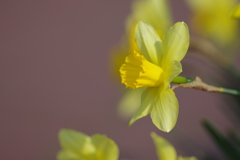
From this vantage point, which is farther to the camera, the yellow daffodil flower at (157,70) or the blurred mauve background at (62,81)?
the blurred mauve background at (62,81)

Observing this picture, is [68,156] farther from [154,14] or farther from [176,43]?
[154,14]

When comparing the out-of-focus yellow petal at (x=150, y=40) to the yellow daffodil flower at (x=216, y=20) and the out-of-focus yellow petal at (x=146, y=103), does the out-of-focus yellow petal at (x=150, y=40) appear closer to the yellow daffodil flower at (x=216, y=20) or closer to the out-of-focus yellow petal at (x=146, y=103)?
the out-of-focus yellow petal at (x=146, y=103)

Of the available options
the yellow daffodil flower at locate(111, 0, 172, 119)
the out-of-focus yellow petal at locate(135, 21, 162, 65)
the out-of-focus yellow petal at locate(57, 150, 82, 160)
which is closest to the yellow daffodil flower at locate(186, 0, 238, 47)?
the yellow daffodil flower at locate(111, 0, 172, 119)

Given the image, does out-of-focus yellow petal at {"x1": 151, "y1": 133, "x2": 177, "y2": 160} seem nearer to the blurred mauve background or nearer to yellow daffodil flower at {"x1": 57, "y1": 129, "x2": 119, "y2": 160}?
yellow daffodil flower at {"x1": 57, "y1": 129, "x2": 119, "y2": 160}

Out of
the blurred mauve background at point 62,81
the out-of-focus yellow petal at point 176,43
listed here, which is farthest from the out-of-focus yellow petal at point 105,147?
the blurred mauve background at point 62,81

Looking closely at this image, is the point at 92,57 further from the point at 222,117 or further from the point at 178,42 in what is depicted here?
the point at 178,42

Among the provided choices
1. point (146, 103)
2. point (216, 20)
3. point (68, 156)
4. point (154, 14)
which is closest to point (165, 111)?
point (146, 103)
